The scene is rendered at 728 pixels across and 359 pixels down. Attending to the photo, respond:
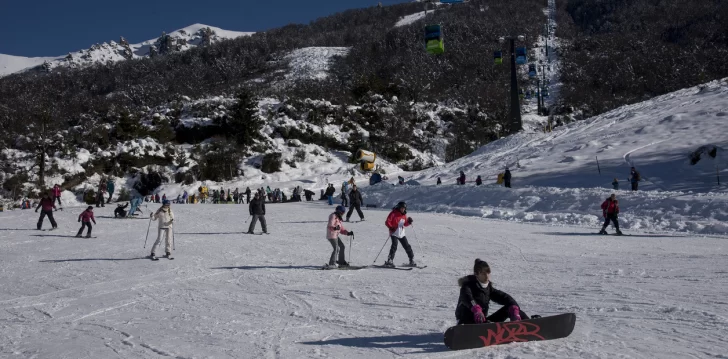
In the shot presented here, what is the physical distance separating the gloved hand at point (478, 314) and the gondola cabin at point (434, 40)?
2460cm

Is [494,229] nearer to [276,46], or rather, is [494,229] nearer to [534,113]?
[534,113]

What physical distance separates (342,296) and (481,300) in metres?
3.56

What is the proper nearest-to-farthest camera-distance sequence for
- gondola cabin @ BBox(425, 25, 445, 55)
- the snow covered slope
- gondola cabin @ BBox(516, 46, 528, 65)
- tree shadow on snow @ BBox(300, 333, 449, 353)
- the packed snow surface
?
1. tree shadow on snow @ BBox(300, 333, 449, 353)
2. the packed snow surface
3. the snow covered slope
4. gondola cabin @ BBox(425, 25, 445, 55)
5. gondola cabin @ BBox(516, 46, 528, 65)

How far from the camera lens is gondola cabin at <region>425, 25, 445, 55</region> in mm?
Answer: 29016

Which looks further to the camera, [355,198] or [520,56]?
[520,56]

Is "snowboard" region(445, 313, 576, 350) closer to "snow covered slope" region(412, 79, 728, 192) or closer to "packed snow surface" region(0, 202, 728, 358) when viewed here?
"packed snow surface" region(0, 202, 728, 358)

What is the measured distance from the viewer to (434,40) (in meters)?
29.6

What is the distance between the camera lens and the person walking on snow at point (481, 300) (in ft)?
19.1

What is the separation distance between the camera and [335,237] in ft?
37.6

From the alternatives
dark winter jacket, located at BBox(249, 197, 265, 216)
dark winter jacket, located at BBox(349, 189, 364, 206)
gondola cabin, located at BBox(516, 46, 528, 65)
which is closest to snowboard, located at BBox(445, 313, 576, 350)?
dark winter jacket, located at BBox(249, 197, 265, 216)

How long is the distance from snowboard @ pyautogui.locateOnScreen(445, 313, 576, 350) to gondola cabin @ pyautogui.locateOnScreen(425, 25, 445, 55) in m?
24.6

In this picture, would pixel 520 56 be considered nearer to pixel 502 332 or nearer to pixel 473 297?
pixel 473 297

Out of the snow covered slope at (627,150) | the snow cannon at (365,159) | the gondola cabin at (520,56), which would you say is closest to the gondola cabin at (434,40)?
the snow covered slope at (627,150)

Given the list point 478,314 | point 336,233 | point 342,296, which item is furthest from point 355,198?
point 478,314
